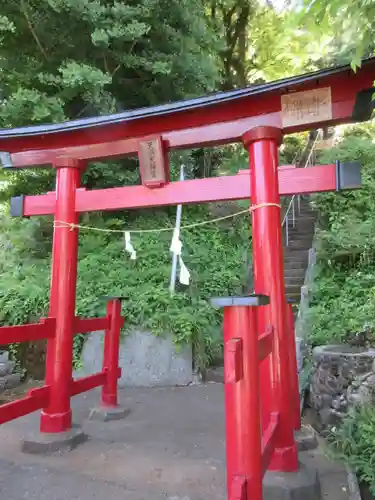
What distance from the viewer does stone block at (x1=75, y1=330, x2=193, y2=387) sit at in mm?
7113

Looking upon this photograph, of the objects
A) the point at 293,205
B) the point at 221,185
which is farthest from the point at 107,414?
the point at 293,205

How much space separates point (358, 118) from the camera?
402 centimetres

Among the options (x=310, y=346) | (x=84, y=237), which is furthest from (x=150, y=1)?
(x=310, y=346)

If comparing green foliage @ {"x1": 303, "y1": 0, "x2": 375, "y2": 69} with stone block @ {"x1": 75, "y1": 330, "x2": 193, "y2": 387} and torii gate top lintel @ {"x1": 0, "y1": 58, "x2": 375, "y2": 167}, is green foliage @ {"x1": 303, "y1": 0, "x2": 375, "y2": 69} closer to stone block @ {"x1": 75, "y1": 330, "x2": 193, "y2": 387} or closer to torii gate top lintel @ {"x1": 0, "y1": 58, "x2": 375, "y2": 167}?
torii gate top lintel @ {"x1": 0, "y1": 58, "x2": 375, "y2": 167}

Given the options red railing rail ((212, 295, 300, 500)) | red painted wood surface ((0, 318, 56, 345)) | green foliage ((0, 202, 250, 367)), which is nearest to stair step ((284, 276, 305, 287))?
green foliage ((0, 202, 250, 367))

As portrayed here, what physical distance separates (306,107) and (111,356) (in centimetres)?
376

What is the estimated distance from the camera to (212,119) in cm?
436

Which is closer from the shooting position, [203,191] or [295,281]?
[203,191]

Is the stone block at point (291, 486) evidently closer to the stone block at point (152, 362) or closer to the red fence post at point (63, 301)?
the red fence post at point (63, 301)

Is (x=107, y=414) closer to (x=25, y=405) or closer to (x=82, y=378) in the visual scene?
(x=82, y=378)

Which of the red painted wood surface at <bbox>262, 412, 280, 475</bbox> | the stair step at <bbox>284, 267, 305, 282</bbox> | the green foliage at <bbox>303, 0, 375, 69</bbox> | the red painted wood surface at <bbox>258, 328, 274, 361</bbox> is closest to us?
the green foliage at <bbox>303, 0, 375, 69</bbox>

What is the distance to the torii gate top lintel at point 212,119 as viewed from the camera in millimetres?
3893

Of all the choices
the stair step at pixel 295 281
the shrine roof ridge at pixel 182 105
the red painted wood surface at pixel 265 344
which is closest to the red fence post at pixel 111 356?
the shrine roof ridge at pixel 182 105

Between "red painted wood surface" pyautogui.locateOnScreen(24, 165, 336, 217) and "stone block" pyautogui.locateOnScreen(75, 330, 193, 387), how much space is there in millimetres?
3139
